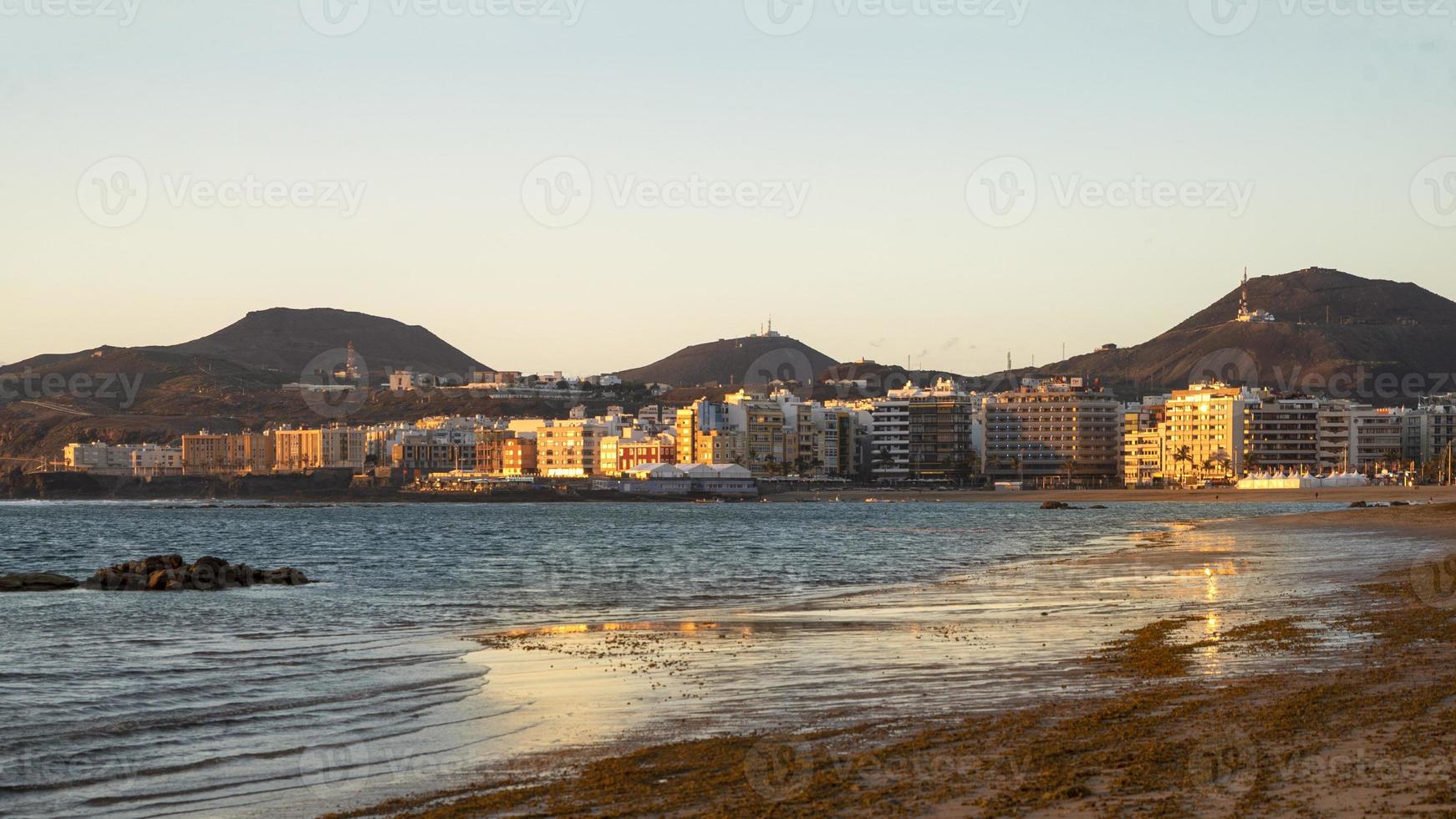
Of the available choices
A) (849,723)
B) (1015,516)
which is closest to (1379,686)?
(849,723)

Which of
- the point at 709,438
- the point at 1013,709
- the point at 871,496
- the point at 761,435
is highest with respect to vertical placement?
the point at 1013,709

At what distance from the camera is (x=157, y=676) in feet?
65.4

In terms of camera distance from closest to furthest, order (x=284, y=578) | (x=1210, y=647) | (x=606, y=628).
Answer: (x=1210, y=647), (x=606, y=628), (x=284, y=578)

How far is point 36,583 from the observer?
38219 mm

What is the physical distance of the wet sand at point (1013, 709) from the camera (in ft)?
34.2

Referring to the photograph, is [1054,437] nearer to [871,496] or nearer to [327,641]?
[871,496]

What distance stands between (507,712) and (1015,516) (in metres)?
84.8

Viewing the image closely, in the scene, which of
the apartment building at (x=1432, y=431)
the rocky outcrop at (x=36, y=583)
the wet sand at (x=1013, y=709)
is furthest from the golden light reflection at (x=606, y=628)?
the apartment building at (x=1432, y=431)

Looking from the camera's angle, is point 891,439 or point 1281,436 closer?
point 1281,436

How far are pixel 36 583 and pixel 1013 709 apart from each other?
3165 cm

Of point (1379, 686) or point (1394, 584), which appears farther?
point (1394, 584)

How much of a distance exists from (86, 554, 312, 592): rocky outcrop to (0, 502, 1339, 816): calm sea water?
62.8 inches

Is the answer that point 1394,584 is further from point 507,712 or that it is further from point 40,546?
point 40,546

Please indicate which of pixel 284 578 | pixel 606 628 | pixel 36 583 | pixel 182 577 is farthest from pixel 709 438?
pixel 606 628
